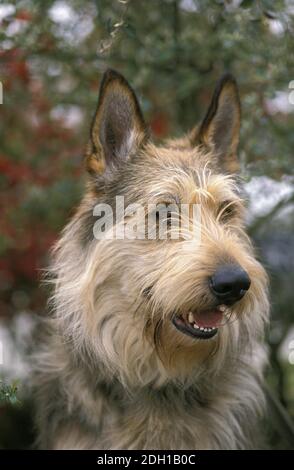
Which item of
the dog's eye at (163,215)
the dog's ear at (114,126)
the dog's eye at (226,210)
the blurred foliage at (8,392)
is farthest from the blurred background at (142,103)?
the blurred foliage at (8,392)

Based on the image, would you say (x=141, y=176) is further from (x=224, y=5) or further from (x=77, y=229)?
(x=224, y=5)

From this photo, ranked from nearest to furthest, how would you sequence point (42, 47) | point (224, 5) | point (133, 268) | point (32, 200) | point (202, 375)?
point (133, 268)
point (202, 375)
point (224, 5)
point (42, 47)
point (32, 200)

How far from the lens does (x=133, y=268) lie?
3.85m

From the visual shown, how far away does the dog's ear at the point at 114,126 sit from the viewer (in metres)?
3.98

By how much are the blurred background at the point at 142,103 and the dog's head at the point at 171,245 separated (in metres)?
0.43

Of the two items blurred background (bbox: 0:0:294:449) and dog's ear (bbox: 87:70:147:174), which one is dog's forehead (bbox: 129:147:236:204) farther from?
blurred background (bbox: 0:0:294:449)

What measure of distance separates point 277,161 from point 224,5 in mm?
1212

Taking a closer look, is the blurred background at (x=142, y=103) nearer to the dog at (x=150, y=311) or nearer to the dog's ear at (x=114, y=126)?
the dog's ear at (x=114, y=126)

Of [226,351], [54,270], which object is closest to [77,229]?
[54,270]

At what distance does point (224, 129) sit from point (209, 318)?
4.60 feet

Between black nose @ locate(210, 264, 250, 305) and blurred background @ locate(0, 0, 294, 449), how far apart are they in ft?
4.15

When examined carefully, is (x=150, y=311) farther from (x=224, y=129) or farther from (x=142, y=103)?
(x=142, y=103)

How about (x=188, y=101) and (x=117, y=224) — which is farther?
(x=188, y=101)

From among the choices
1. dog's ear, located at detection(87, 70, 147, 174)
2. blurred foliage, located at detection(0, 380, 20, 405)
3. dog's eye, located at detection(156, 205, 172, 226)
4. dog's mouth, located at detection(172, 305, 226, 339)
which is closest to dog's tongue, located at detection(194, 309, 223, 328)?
dog's mouth, located at detection(172, 305, 226, 339)
